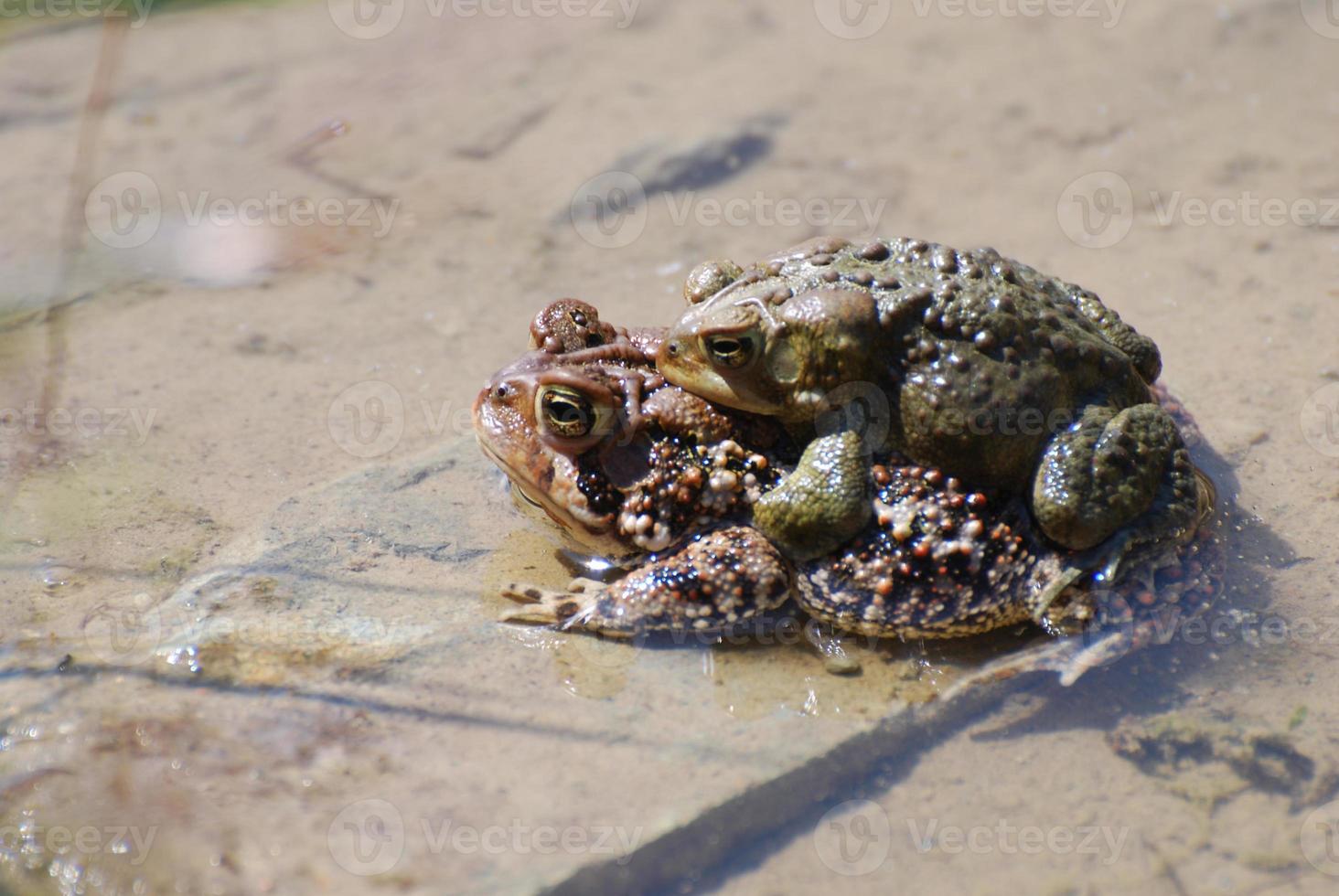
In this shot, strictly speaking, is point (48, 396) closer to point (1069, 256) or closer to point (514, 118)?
point (514, 118)

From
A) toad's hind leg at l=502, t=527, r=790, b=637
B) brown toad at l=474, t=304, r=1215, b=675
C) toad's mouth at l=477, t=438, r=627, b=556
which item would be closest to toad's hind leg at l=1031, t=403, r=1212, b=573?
brown toad at l=474, t=304, r=1215, b=675

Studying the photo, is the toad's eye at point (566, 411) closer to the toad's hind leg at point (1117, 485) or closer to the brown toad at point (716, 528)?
the brown toad at point (716, 528)

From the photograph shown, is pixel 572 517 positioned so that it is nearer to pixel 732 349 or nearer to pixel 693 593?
pixel 693 593

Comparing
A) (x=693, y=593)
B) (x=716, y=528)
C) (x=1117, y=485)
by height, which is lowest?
(x=693, y=593)

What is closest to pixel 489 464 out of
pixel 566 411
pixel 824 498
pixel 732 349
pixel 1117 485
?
pixel 566 411

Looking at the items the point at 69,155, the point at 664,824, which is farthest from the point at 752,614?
the point at 69,155
